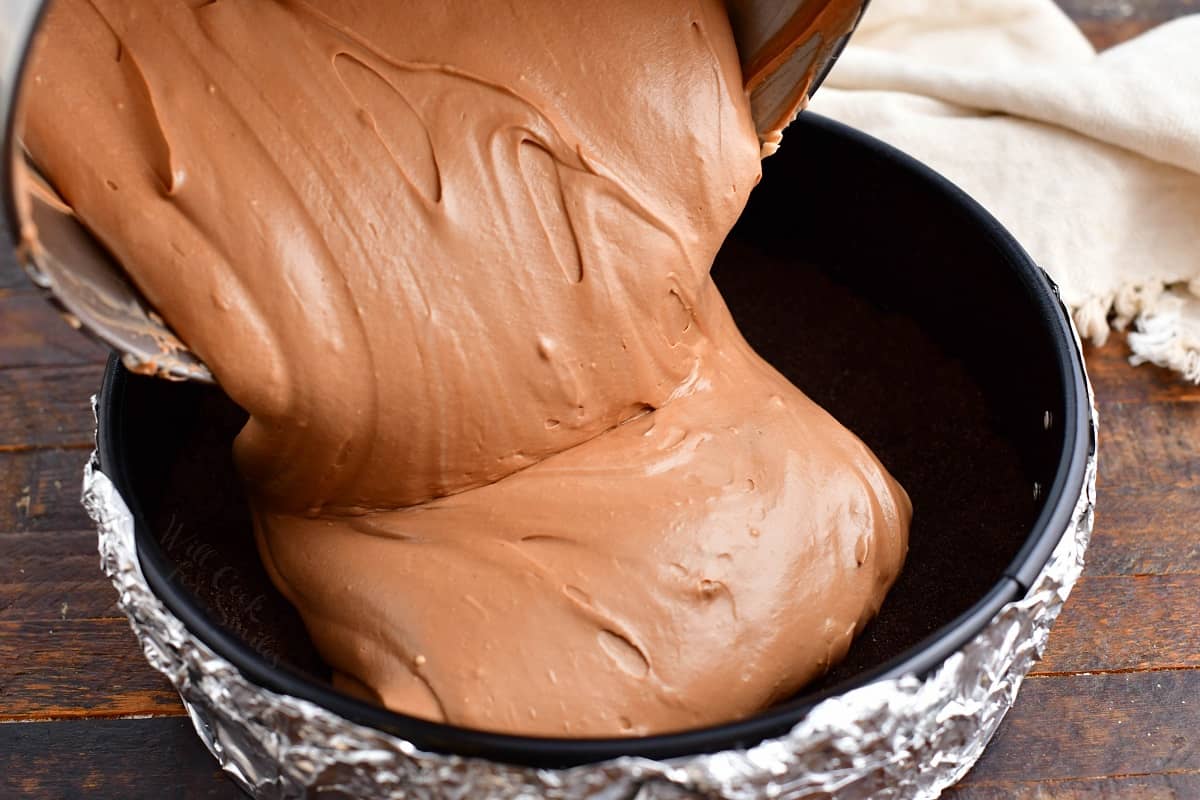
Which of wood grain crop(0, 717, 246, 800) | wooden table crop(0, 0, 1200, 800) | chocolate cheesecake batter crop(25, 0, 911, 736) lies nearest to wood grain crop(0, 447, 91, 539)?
wooden table crop(0, 0, 1200, 800)

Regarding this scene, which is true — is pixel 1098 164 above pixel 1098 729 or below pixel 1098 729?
above

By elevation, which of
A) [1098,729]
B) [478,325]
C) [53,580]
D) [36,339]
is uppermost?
[478,325]

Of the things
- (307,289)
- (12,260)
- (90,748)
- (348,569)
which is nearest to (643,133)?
(307,289)

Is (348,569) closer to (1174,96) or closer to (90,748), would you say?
(90,748)

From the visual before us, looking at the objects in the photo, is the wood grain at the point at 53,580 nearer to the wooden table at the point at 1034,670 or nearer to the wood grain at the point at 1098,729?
the wooden table at the point at 1034,670

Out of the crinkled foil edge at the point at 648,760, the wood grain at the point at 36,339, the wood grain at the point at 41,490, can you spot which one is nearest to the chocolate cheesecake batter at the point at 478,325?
the crinkled foil edge at the point at 648,760

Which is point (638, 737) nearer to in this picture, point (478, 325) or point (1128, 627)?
point (478, 325)

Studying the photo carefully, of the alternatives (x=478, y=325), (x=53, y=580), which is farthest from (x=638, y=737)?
(x=53, y=580)
